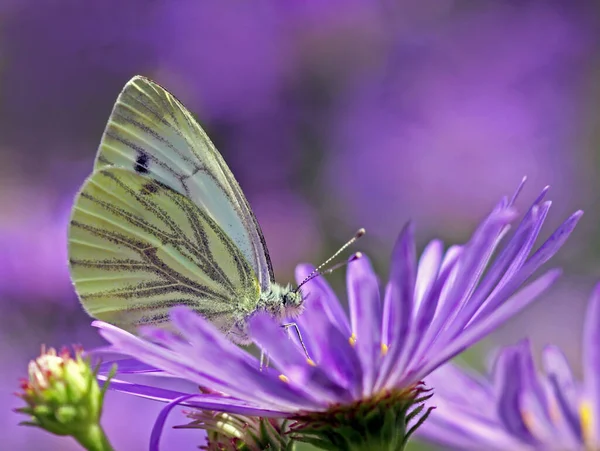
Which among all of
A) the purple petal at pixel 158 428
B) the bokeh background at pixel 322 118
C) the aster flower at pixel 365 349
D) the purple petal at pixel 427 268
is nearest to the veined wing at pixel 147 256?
the purple petal at pixel 427 268

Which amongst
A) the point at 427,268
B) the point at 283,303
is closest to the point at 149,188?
the point at 283,303

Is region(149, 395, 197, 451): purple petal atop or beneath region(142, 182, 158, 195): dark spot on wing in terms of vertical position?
beneath

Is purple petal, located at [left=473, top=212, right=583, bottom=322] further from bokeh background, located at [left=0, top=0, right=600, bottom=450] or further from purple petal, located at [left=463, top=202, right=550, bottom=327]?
bokeh background, located at [left=0, top=0, right=600, bottom=450]

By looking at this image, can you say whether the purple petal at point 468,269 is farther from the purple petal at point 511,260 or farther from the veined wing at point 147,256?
the veined wing at point 147,256

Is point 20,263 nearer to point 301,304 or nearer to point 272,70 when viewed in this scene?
point 272,70

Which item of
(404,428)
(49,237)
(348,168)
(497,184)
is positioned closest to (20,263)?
(49,237)

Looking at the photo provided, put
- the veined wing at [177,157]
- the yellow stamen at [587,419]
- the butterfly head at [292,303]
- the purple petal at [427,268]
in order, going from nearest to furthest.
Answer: the yellow stamen at [587,419]
the purple petal at [427,268]
the butterfly head at [292,303]
the veined wing at [177,157]

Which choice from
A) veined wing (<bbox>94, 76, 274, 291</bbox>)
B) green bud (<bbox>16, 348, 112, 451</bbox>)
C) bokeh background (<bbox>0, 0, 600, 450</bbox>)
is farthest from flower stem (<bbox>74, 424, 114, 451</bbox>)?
bokeh background (<bbox>0, 0, 600, 450</bbox>)
